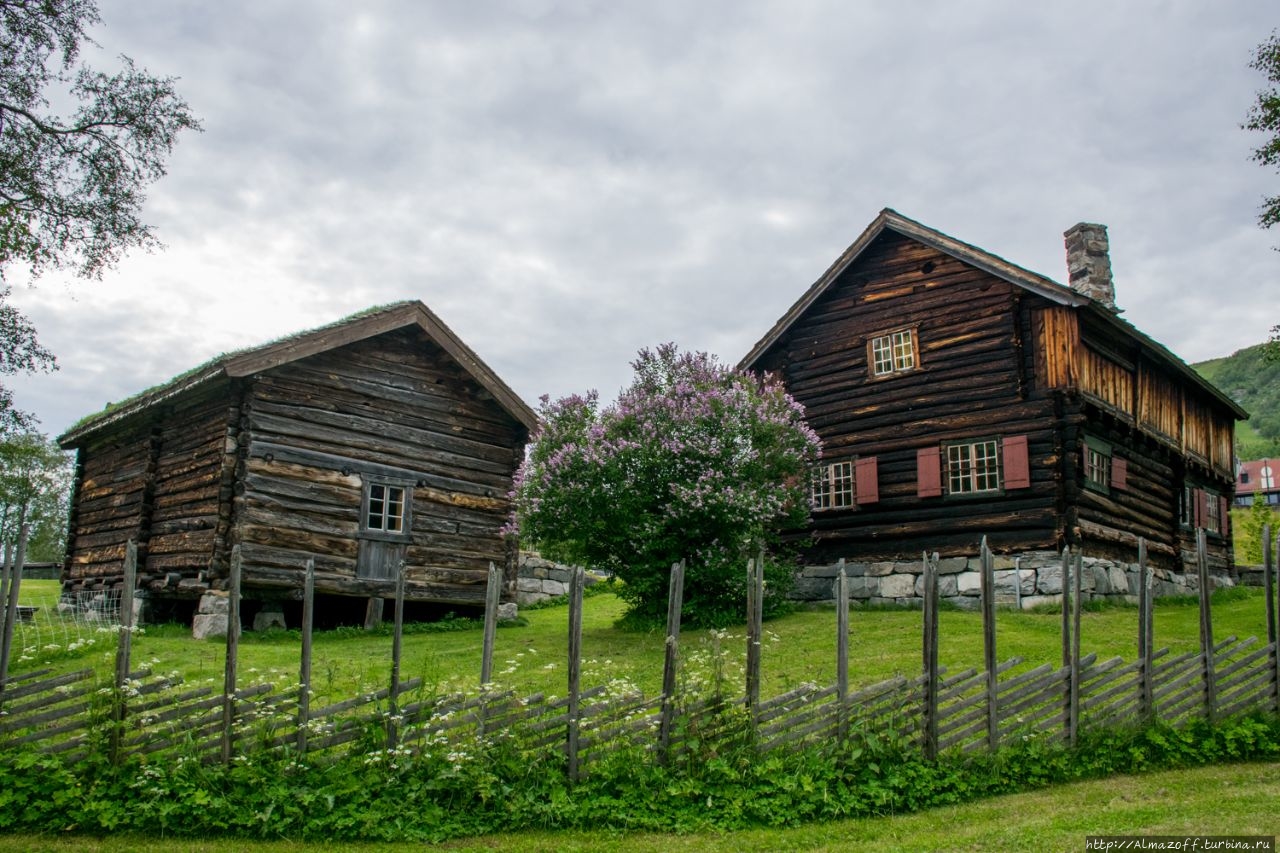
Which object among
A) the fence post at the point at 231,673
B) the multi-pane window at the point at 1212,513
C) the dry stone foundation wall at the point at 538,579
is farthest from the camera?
the multi-pane window at the point at 1212,513

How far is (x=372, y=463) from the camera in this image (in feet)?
68.6

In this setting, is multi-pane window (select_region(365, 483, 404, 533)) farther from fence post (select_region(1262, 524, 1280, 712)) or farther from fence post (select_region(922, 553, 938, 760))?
fence post (select_region(1262, 524, 1280, 712))

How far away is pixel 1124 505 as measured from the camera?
23.4m

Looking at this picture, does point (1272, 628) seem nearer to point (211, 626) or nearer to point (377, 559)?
point (377, 559)

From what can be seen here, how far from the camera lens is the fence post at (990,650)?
9.77 meters

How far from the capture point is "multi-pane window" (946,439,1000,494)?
73.0 feet

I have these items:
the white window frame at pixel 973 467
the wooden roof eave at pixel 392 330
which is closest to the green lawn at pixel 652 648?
the white window frame at pixel 973 467

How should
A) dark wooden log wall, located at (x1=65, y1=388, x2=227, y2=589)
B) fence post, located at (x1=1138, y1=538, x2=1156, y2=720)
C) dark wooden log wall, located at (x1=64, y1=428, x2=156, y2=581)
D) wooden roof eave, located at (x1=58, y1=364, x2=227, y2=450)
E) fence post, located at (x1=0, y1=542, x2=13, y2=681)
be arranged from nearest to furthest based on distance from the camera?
fence post, located at (x1=0, y1=542, x2=13, y2=681), fence post, located at (x1=1138, y1=538, x2=1156, y2=720), wooden roof eave, located at (x1=58, y1=364, x2=227, y2=450), dark wooden log wall, located at (x1=65, y1=388, x2=227, y2=589), dark wooden log wall, located at (x1=64, y1=428, x2=156, y2=581)

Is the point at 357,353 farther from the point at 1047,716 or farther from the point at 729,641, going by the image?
the point at 1047,716

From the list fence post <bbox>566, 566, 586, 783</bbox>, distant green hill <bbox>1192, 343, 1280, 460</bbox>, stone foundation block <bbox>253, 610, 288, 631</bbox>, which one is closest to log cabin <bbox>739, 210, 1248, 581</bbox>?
stone foundation block <bbox>253, 610, 288, 631</bbox>

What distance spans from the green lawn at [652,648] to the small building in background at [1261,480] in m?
92.5

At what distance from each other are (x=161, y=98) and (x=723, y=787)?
21778 mm

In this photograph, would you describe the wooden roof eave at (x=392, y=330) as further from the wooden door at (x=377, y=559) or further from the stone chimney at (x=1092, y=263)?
the stone chimney at (x=1092, y=263)

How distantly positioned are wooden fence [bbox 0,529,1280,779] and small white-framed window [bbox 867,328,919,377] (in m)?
13.7
